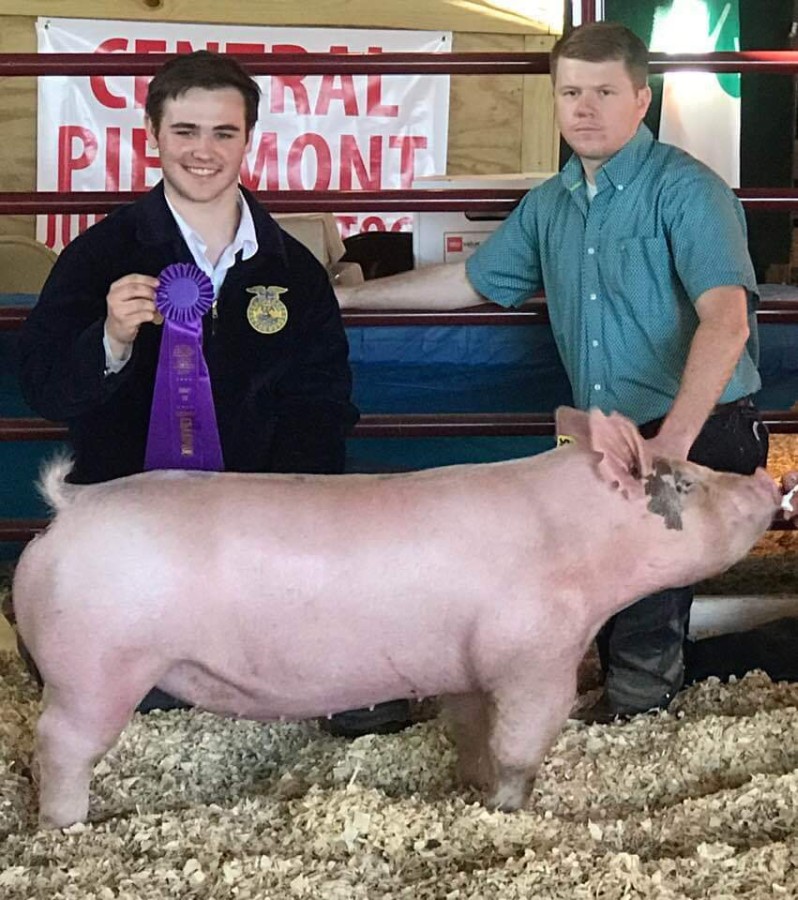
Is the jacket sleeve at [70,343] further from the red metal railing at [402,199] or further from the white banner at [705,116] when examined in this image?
the white banner at [705,116]

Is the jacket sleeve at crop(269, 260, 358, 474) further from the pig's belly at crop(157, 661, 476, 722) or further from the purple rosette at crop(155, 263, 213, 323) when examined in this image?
the pig's belly at crop(157, 661, 476, 722)

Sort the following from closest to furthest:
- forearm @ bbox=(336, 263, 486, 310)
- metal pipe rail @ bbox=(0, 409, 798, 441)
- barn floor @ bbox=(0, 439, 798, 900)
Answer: barn floor @ bbox=(0, 439, 798, 900), forearm @ bbox=(336, 263, 486, 310), metal pipe rail @ bbox=(0, 409, 798, 441)

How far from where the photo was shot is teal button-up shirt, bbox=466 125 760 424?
1.92 meters

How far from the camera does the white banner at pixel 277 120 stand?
4.63 meters

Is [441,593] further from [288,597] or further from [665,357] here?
[665,357]

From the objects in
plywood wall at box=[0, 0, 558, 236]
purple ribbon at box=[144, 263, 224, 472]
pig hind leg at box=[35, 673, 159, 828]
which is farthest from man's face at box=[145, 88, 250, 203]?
plywood wall at box=[0, 0, 558, 236]

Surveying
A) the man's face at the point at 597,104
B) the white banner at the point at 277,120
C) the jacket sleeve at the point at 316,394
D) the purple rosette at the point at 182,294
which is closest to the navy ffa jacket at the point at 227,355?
the jacket sleeve at the point at 316,394

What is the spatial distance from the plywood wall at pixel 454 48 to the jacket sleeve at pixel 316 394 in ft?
9.94

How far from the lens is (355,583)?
145cm

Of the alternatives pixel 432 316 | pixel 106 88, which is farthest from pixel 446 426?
pixel 106 88

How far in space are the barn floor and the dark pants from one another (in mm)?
56

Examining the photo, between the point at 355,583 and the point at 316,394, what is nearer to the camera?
the point at 355,583

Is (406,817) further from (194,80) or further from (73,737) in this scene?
(194,80)

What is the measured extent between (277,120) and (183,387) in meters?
3.25
